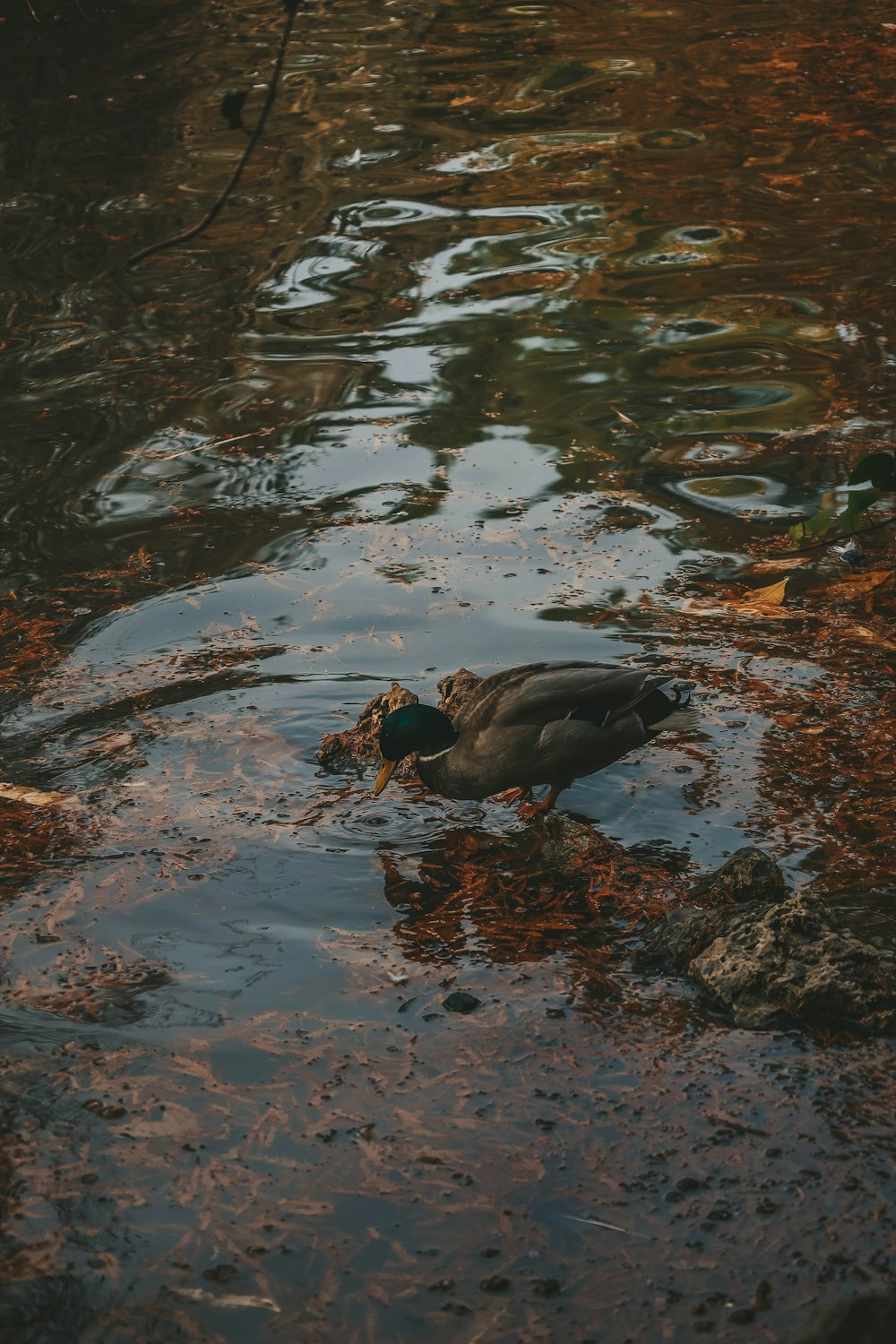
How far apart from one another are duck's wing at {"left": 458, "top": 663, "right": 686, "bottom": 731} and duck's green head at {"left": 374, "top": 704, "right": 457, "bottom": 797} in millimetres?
96

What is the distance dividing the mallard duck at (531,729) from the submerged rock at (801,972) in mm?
1057

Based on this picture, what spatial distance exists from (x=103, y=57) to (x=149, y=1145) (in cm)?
1298

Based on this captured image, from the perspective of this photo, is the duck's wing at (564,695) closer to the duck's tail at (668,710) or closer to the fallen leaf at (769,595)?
the duck's tail at (668,710)

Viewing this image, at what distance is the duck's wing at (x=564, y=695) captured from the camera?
453 centimetres

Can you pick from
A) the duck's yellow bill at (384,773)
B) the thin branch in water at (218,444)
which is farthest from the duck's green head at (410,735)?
the thin branch in water at (218,444)

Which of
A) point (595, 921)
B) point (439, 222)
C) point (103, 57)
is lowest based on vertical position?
point (595, 921)

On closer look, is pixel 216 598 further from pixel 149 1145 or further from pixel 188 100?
pixel 188 100

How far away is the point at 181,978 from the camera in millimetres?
3863

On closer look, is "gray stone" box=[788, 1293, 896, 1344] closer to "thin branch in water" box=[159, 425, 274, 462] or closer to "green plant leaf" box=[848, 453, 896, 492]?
"green plant leaf" box=[848, 453, 896, 492]

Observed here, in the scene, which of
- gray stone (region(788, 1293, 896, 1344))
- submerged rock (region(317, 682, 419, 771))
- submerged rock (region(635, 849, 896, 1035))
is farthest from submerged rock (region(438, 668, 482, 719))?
gray stone (region(788, 1293, 896, 1344))

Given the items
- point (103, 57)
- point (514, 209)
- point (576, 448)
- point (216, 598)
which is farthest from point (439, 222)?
point (103, 57)

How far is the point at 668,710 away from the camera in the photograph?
4.75m

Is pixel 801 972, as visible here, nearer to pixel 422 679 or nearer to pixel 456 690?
pixel 456 690

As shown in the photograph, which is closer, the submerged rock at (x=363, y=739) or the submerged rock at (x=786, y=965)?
the submerged rock at (x=786, y=965)
